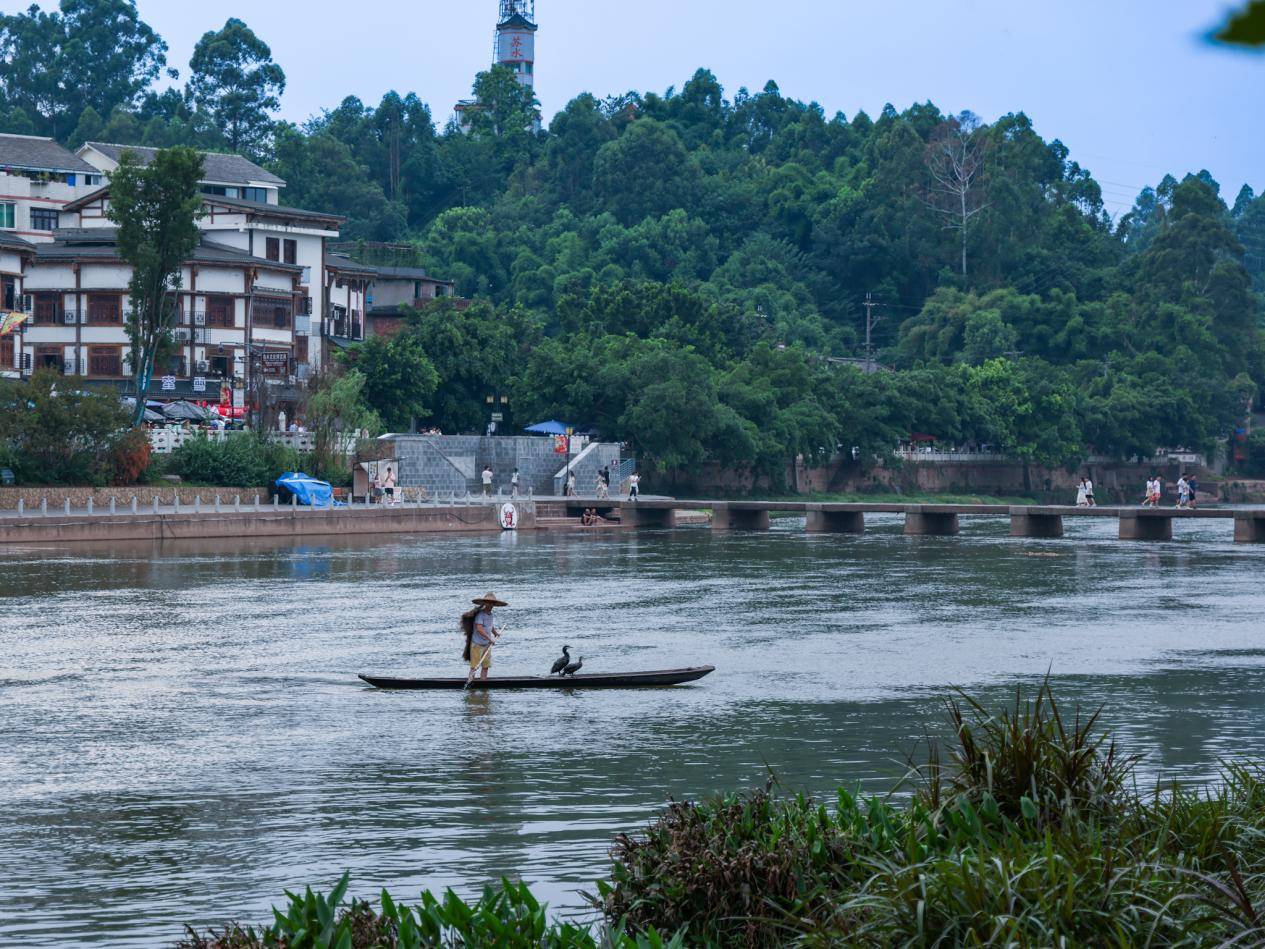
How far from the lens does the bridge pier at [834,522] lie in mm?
79375

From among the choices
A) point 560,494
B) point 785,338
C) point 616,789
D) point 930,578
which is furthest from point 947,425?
point 616,789

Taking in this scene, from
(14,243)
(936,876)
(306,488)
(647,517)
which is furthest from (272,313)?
(936,876)

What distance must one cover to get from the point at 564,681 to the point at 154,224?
145 ft

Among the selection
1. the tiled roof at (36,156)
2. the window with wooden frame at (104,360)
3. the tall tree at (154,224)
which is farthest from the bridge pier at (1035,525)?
the tiled roof at (36,156)

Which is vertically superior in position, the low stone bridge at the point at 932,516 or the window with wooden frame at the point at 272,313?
the window with wooden frame at the point at 272,313

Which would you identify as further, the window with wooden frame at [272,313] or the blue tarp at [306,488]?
the window with wooden frame at [272,313]

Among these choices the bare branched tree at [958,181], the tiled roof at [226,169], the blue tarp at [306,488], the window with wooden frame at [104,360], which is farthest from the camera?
the bare branched tree at [958,181]

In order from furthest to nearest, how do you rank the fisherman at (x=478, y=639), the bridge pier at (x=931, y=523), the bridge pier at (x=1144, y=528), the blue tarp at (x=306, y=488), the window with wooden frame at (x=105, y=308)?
the window with wooden frame at (x=105, y=308) → the bridge pier at (x=931, y=523) → the bridge pier at (x=1144, y=528) → the blue tarp at (x=306, y=488) → the fisherman at (x=478, y=639)

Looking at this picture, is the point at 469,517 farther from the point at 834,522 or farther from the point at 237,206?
the point at 237,206

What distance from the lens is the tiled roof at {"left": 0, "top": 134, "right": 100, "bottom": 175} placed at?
331ft

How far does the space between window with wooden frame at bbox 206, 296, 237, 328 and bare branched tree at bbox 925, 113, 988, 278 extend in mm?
84161

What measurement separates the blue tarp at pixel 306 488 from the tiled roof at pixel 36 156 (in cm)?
3770

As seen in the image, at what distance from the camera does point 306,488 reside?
7300 centimetres

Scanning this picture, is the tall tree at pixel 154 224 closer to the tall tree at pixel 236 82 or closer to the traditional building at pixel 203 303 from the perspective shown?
the traditional building at pixel 203 303
